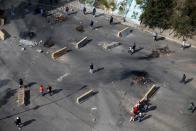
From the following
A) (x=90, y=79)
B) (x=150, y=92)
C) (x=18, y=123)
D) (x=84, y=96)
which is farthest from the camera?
(x=90, y=79)

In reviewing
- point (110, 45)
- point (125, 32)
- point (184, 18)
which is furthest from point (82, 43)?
point (184, 18)

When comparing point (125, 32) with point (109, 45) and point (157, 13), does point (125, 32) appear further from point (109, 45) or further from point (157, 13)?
point (157, 13)

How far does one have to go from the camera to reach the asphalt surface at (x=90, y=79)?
41.3m

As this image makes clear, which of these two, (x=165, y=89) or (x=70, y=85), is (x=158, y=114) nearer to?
(x=165, y=89)

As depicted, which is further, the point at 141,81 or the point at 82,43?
the point at 82,43

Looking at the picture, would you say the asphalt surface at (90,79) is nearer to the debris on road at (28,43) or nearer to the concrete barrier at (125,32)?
the debris on road at (28,43)

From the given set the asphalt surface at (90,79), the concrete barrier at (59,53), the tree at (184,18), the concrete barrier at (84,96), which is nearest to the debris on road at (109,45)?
the asphalt surface at (90,79)

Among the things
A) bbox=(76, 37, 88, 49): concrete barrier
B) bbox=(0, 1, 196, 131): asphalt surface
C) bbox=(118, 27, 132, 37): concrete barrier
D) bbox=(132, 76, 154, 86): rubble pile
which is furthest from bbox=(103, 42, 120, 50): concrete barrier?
bbox=(132, 76, 154, 86): rubble pile

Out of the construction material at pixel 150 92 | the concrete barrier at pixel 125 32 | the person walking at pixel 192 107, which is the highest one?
the concrete barrier at pixel 125 32

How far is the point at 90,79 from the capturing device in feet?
155

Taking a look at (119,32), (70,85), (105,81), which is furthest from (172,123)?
(119,32)

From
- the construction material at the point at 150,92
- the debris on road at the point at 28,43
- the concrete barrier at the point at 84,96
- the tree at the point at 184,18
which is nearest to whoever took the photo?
the concrete barrier at the point at 84,96

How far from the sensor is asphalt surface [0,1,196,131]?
41344mm

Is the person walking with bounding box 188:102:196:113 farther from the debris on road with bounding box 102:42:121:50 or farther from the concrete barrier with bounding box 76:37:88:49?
the concrete barrier with bounding box 76:37:88:49
